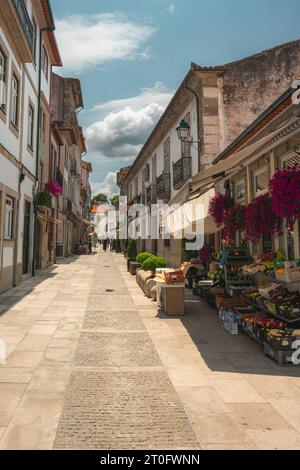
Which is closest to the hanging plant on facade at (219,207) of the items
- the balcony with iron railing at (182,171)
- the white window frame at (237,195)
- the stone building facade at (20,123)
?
the white window frame at (237,195)

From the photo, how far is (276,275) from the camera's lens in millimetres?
5375

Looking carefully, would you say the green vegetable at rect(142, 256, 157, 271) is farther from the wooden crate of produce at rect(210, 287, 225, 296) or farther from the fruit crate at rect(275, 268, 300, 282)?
the fruit crate at rect(275, 268, 300, 282)

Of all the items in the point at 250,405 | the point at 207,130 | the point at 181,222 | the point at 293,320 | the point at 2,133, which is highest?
the point at 207,130

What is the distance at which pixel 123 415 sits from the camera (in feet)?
10.2

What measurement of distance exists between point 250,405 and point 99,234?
224 ft

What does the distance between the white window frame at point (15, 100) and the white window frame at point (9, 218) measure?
93.8 inches

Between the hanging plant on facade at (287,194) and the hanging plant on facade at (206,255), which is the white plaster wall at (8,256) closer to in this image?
the hanging plant on facade at (206,255)

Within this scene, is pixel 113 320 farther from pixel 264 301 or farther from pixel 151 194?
pixel 151 194

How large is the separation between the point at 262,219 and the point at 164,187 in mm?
11434

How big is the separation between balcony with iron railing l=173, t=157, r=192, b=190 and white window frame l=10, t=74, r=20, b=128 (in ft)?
20.6

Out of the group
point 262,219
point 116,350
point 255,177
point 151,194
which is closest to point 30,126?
point 255,177

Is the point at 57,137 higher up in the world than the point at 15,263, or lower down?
higher up
